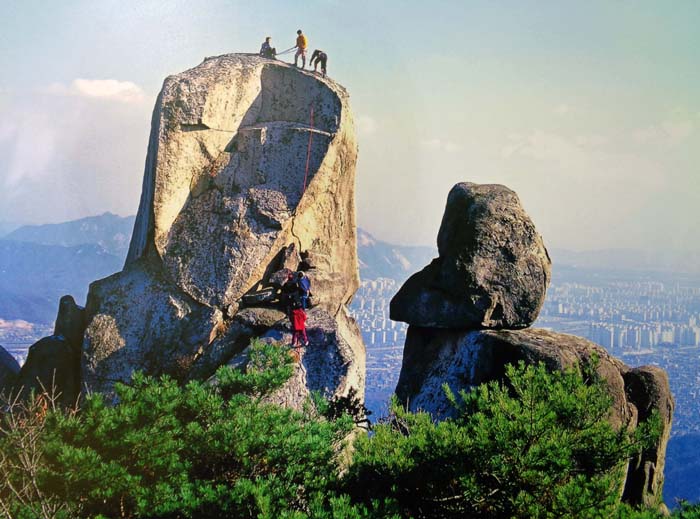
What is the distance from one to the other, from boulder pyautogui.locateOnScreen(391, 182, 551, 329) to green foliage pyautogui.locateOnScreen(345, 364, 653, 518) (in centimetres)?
730

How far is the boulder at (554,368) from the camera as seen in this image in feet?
56.1

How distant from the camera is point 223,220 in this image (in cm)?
1903

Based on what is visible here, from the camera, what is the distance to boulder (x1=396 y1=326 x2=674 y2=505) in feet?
56.1

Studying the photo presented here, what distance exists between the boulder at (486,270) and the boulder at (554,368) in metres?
0.56

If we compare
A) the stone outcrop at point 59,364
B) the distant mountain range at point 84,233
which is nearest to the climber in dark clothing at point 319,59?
the stone outcrop at point 59,364

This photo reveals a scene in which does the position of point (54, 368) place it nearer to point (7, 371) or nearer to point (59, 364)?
point (59, 364)

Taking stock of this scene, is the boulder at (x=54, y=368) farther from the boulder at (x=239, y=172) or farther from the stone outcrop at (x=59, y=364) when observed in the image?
the boulder at (x=239, y=172)

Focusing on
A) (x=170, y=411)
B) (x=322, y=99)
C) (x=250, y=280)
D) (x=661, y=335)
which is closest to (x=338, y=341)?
(x=250, y=280)

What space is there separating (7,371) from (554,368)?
43.9 ft

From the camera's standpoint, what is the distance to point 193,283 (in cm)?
1842

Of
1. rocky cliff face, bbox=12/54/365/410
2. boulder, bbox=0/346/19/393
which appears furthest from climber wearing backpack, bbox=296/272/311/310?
boulder, bbox=0/346/19/393

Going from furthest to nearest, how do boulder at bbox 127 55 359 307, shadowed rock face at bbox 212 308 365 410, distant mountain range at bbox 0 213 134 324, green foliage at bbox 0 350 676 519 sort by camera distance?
distant mountain range at bbox 0 213 134 324 → boulder at bbox 127 55 359 307 → shadowed rock face at bbox 212 308 365 410 → green foliage at bbox 0 350 676 519

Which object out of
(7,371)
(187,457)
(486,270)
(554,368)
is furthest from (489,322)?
(7,371)

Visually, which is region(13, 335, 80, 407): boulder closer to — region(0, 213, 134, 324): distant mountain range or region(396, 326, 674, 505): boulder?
region(396, 326, 674, 505): boulder
